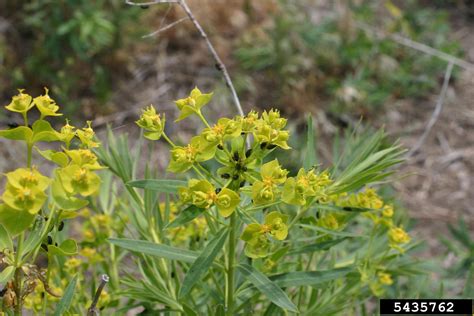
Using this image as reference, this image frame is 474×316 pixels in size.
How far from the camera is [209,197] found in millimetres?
1002

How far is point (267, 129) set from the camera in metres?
1.03

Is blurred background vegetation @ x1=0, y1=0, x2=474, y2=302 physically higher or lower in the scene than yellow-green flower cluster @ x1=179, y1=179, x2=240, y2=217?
lower

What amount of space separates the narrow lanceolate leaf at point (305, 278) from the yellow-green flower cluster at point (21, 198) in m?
0.47

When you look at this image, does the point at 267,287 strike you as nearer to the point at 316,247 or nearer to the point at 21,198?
the point at 316,247

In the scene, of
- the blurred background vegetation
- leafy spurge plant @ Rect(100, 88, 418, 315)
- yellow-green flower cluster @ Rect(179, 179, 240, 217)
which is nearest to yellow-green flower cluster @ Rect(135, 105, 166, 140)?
leafy spurge plant @ Rect(100, 88, 418, 315)

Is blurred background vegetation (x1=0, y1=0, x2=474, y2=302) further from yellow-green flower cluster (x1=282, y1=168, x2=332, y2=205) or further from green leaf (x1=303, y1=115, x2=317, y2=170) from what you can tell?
yellow-green flower cluster (x1=282, y1=168, x2=332, y2=205)

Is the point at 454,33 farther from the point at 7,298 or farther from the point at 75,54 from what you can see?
the point at 7,298

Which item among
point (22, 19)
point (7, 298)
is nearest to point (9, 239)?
point (7, 298)

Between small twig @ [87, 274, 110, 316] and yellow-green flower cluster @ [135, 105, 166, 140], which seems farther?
yellow-green flower cluster @ [135, 105, 166, 140]

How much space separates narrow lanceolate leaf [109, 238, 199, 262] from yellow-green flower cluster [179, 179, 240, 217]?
13cm

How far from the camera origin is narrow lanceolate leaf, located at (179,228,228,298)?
1.09 m

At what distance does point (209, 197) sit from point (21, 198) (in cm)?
26

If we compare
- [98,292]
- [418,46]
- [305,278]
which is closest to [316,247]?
[305,278]

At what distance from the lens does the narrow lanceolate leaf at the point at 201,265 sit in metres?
1.09
